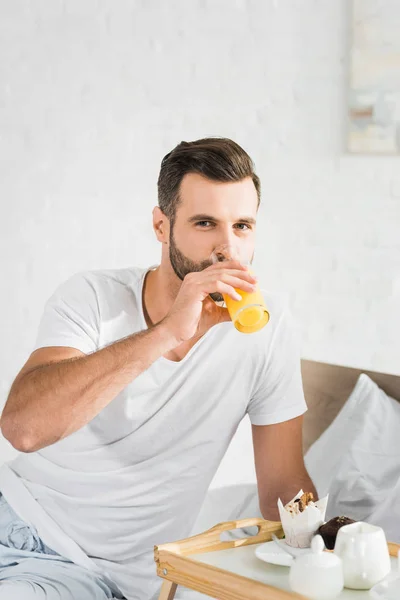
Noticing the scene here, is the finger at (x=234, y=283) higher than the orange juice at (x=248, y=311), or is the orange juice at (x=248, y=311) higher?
the finger at (x=234, y=283)

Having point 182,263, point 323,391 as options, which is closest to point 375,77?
point 323,391

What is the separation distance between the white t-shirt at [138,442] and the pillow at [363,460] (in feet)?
1.07

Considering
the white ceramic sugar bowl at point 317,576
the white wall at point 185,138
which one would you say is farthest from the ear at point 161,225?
the white wall at point 185,138

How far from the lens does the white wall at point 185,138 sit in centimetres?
246

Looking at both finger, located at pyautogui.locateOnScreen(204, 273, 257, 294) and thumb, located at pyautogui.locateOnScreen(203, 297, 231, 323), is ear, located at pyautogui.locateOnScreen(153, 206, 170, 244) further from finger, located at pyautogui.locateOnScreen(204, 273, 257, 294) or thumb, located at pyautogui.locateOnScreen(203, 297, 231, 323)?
finger, located at pyautogui.locateOnScreen(204, 273, 257, 294)

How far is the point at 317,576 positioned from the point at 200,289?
1.53ft

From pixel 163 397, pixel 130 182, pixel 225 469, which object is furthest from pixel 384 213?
pixel 163 397

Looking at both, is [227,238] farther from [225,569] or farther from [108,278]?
[225,569]

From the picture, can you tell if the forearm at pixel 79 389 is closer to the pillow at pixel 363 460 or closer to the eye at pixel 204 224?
the eye at pixel 204 224

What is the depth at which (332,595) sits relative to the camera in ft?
3.71

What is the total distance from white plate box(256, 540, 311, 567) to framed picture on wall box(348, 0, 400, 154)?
1386mm

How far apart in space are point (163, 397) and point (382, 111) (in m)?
1.22

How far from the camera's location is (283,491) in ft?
5.18

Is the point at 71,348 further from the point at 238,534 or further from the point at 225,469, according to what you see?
the point at 225,469
